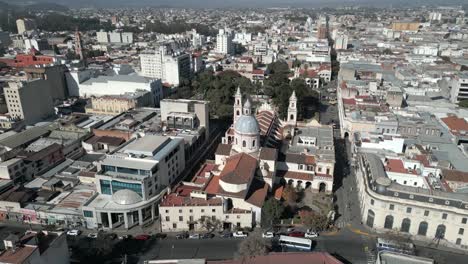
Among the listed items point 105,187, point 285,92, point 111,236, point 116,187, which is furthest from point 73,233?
point 285,92

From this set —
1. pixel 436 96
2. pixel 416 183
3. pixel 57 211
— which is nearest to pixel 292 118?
pixel 416 183

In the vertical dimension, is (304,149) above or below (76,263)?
above

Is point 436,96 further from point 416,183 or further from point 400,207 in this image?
point 400,207

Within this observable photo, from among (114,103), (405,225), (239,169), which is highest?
(114,103)

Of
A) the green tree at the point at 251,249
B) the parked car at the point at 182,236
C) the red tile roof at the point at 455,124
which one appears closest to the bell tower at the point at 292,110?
the red tile roof at the point at 455,124

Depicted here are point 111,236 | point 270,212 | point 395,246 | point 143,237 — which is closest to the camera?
point 395,246

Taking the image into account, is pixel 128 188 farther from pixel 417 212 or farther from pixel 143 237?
pixel 417 212

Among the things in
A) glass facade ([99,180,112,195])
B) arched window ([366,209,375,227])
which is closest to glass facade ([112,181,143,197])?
glass facade ([99,180,112,195])
